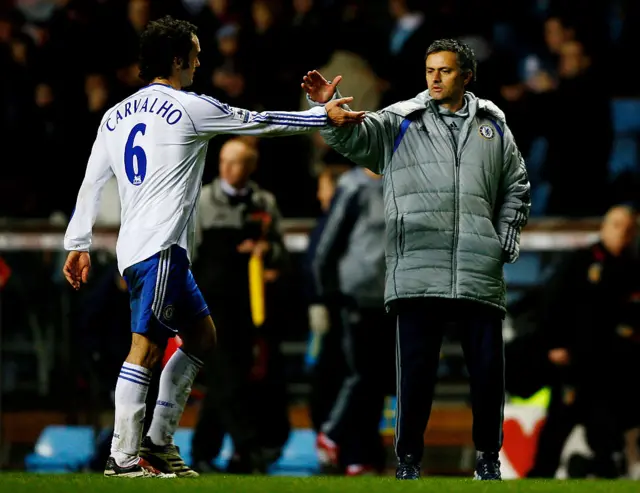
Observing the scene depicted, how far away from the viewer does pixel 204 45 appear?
46.4 ft

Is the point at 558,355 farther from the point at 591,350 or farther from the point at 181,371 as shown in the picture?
the point at 181,371

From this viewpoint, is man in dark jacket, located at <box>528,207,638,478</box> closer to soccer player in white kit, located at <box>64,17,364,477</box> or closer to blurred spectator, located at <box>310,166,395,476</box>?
blurred spectator, located at <box>310,166,395,476</box>

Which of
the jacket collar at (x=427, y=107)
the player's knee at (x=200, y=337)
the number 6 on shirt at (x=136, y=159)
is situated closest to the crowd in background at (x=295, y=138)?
the jacket collar at (x=427, y=107)

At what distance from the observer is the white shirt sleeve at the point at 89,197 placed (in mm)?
7445

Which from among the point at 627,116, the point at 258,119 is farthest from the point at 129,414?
the point at 627,116

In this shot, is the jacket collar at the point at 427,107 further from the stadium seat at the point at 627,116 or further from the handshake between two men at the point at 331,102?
the stadium seat at the point at 627,116

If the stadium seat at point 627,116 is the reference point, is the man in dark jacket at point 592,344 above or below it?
below

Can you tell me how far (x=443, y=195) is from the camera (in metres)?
7.54

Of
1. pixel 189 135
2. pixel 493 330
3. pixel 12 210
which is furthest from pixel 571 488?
pixel 12 210

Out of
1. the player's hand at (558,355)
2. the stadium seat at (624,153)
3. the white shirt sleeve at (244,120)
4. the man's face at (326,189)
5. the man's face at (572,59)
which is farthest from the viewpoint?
the stadium seat at (624,153)

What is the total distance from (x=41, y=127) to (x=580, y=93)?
4844 mm

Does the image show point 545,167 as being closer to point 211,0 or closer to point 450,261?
point 211,0

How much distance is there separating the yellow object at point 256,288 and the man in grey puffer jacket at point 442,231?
3532 millimetres

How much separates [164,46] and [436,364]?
6.74 ft
